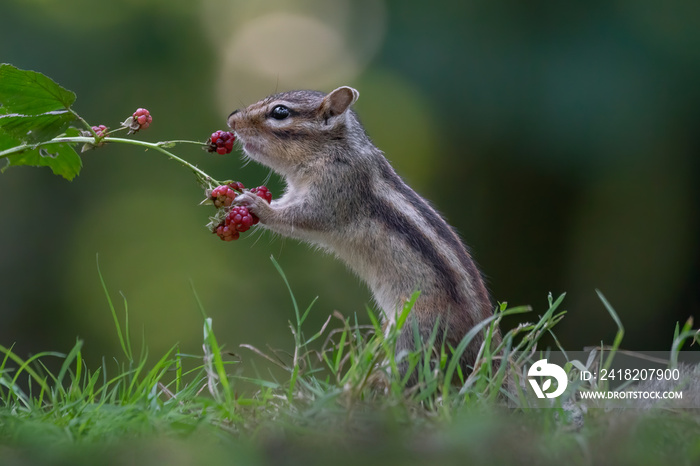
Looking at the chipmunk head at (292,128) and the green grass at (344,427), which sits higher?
the chipmunk head at (292,128)

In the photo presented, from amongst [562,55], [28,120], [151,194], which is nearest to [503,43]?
[562,55]

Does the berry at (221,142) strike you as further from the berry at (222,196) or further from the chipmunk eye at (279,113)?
the chipmunk eye at (279,113)

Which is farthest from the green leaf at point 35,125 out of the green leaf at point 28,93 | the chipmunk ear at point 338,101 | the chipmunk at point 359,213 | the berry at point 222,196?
the chipmunk ear at point 338,101

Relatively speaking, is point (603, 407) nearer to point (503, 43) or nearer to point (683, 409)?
point (683, 409)

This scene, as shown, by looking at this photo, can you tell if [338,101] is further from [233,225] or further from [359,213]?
[233,225]

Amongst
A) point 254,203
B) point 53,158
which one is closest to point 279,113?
point 254,203
